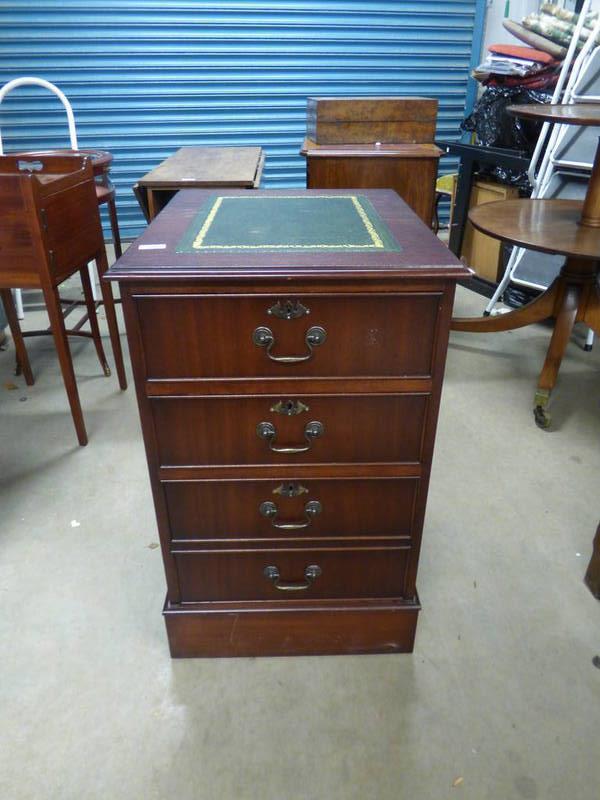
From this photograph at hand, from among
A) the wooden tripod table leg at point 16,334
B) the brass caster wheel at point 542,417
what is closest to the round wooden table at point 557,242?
the brass caster wheel at point 542,417

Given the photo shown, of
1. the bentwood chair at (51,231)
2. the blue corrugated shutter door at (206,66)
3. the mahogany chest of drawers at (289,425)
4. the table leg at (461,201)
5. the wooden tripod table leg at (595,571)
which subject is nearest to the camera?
the mahogany chest of drawers at (289,425)

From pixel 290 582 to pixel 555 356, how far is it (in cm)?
149

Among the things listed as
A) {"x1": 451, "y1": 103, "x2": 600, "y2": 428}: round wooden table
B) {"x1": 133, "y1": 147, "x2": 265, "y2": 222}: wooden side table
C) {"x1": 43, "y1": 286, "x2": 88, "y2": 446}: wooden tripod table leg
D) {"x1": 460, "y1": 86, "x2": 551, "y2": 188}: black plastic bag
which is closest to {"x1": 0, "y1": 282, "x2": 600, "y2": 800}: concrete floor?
{"x1": 43, "y1": 286, "x2": 88, "y2": 446}: wooden tripod table leg

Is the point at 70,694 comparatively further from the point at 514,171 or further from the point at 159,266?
the point at 514,171

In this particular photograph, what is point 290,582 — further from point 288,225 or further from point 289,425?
point 288,225

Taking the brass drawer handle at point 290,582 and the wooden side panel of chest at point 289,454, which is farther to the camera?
the brass drawer handle at point 290,582

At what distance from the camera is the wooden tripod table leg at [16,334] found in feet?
7.42

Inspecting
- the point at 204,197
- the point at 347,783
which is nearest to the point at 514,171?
the point at 204,197

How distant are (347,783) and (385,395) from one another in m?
0.76

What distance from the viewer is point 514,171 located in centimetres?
316

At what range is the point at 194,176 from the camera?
2254 millimetres

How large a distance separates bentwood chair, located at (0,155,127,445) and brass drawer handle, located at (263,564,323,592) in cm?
110

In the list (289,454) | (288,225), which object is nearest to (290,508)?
(289,454)

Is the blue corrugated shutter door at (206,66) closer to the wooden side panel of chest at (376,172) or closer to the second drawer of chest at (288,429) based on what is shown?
the wooden side panel of chest at (376,172)
